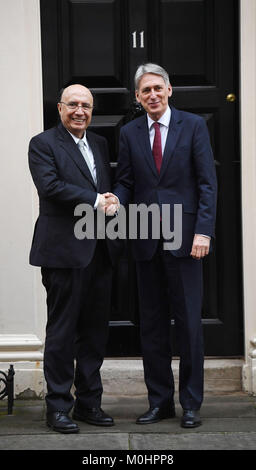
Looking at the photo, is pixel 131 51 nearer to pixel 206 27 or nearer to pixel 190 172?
pixel 206 27

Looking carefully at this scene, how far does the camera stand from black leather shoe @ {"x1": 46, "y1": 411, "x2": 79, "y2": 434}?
15.9 feet

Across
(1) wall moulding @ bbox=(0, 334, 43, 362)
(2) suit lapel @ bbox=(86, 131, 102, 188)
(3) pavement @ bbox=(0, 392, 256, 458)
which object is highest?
(2) suit lapel @ bbox=(86, 131, 102, 188)

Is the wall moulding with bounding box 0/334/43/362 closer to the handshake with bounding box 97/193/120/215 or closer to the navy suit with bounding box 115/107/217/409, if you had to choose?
the navy suit with bounding box 115/107/217/409

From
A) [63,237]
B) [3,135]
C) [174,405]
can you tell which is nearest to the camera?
[63,237]

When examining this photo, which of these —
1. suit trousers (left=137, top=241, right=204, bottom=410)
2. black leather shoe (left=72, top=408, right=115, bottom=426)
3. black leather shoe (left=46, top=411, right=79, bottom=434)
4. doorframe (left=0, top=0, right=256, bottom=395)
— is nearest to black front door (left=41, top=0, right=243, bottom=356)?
doorframe (left=0, top=0, right=256, bottom=395)

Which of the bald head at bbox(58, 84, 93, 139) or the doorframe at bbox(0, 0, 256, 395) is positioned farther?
the doorframe at bbox(0, 0, 256, 395)

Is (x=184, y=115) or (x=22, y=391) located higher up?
(x=184, y=115)

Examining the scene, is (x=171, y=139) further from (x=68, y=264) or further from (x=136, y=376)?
(x=136, y=376)

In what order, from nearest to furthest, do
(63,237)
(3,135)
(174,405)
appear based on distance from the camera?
(63,237) < (174,405) < (3,135)

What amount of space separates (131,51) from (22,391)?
2365mm

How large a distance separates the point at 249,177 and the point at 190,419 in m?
1.68

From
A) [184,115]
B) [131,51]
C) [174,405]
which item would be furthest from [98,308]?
[131,51]

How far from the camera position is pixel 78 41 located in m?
5.77

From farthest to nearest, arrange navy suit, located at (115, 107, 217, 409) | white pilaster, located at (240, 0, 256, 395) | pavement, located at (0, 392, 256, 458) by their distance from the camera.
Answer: white pilaster, located at (240, 0, 256, 395) → navy suit, located at (115, 107, 217, 409) → pavement, located at (0, 392, 256, 458)
